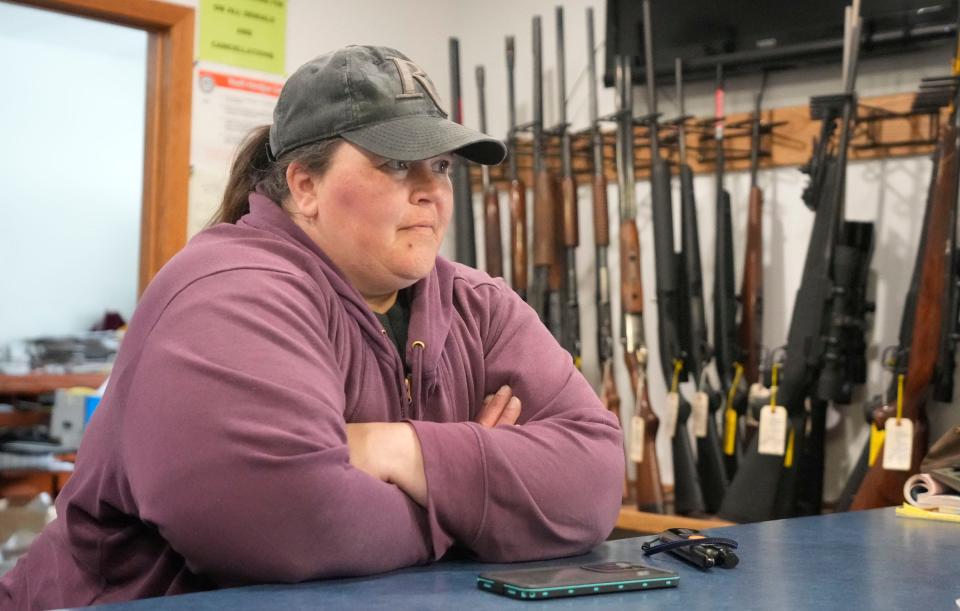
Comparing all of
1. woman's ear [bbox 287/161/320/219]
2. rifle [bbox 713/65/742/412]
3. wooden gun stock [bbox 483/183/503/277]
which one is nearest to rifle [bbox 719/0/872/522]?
rifle [bbox 713/65/742/412]

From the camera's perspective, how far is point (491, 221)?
369 centimetres

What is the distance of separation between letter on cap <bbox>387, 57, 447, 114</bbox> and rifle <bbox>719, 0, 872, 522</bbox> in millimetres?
1623

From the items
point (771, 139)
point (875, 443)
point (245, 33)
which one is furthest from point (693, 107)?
point (245, 33)

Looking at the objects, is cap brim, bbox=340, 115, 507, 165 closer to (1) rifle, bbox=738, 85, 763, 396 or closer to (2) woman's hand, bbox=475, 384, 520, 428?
(2) woman's hand, bbox=475, 384, 520, 428

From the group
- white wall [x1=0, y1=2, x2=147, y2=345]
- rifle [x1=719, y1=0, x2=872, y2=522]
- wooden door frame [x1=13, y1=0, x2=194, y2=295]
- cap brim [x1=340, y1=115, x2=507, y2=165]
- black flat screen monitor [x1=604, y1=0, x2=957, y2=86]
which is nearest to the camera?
cap brim [x1=340, y1=115, x2=507, y2=165]

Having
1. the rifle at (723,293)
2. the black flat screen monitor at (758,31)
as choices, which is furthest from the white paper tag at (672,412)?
the black flat screen monitor at (758,31)

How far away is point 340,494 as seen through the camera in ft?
3.89

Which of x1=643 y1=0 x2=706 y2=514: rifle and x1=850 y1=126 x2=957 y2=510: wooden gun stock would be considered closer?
x1=850 y1=126 x2=957 y2=510: wooden gun stock

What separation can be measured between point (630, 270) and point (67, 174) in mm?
4811

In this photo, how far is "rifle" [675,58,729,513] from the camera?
123 inches

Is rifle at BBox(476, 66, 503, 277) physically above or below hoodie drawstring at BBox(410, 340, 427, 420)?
above

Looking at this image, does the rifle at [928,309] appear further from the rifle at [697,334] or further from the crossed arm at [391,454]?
the crossed arm at [391,454]

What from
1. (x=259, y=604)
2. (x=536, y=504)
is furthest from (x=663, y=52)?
(x=259, y=604)

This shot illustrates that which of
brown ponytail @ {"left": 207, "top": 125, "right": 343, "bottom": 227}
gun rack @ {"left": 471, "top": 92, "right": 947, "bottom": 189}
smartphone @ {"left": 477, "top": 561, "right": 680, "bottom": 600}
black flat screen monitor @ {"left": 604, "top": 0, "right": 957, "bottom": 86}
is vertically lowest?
smartphone @ {"left": 477, "top": 561, "right": 680, "bottom": 600}
